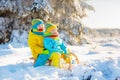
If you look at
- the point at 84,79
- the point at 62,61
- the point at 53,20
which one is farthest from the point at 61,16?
the point at 84,79

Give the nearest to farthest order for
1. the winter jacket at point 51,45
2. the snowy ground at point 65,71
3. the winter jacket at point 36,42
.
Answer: the snowy ground at point 65,71 → the winter jacket at point 51,45 → the winter jacket at point 36,42

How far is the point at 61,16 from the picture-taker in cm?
1457

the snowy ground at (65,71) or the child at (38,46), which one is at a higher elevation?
the child at (38,46)

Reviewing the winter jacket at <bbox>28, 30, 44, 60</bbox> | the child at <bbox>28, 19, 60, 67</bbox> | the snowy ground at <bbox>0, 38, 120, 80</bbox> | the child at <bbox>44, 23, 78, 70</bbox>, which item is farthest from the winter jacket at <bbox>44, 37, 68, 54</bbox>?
the snowy ground at <bbox>0, 38, 120, 80</bbox>

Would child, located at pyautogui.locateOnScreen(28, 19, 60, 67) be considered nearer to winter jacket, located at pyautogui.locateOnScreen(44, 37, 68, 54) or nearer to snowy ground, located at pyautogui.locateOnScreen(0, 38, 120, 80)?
winter jacket, located at pyautogui.locateOnScreen(44, 37, 68, 54)

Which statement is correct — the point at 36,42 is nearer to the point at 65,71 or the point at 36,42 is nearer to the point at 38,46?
the point at 38,46

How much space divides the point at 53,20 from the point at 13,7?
1700mm

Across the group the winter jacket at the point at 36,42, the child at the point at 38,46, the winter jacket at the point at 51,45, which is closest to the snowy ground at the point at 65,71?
the child at the point at 38,46

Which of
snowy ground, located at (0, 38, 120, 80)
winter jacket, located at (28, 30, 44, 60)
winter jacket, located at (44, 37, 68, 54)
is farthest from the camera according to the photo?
winter jacket, located at (28, 30, 44, 60)

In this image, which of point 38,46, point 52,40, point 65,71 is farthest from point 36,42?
point 65,71

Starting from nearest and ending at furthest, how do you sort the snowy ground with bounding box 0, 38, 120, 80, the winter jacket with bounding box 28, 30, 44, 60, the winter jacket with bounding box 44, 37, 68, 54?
the snowy ground with bounding box 0, 38, 120, 80
the winter jacket with bounding box 44, 37, 68, 54
the winter jacket with bounding box 28, 30, 44, 60

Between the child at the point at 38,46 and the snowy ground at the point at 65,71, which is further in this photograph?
the child at the point at 38,46

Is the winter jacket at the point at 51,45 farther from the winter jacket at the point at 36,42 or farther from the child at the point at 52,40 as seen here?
the winter jacket at the point at 36,42

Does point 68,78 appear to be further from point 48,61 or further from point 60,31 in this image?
point 60,31
